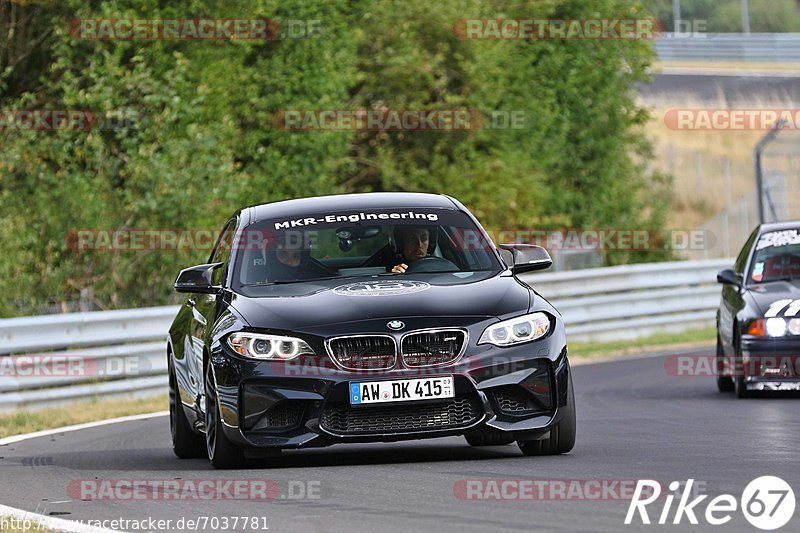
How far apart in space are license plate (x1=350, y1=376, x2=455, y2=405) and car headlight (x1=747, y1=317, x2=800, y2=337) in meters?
5.69

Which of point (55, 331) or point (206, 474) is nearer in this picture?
point (206, 474)

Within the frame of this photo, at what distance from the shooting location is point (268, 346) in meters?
9.11

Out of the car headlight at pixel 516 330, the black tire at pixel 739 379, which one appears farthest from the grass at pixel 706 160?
the car headlight at pixel 516 330

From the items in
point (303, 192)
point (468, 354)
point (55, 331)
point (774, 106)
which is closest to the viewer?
point (468, 354)

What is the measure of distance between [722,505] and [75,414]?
9.59 metres

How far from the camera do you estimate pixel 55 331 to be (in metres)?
16.5

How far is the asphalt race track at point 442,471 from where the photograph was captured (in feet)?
23.5

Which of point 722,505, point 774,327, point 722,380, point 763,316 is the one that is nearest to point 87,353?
point 722,380

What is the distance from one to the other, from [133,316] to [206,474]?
825cm

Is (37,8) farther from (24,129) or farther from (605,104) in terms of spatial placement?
(605,104)

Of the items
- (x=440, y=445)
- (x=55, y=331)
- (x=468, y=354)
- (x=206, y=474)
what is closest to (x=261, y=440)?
(x=206, y=474)

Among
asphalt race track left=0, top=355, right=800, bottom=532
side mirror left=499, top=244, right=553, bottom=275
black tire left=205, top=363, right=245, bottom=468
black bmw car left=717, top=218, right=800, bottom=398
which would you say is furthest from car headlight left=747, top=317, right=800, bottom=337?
black tire left=205, top=363, right=245, bottom=468

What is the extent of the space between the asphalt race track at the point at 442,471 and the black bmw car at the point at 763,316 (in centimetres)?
40

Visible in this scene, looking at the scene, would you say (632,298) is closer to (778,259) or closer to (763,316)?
(778,259)
